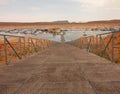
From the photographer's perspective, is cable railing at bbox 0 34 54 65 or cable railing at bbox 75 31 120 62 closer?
cable railing at bbox 0 34 54 65

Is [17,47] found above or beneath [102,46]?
beneath

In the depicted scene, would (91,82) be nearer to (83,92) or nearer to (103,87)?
(103,87)

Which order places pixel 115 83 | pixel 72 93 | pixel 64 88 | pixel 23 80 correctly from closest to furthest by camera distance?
1. pixel 72 93
2. pixel 64 88
3. pixel 115 83
4. pixel 23 80

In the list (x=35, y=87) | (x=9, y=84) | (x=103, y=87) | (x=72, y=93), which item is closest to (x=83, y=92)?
(x=72, y=93)

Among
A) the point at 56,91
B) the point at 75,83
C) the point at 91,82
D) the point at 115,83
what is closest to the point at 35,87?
the point at 56,91

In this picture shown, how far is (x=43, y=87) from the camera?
7312 millimetres

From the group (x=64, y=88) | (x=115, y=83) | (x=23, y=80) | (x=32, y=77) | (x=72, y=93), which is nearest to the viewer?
(x=72, y=93)

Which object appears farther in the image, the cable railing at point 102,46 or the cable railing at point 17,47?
the cable railing at point 102,46

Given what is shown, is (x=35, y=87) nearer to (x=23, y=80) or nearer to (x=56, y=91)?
(x=56, y=91)

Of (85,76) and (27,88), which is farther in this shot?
(85,76)

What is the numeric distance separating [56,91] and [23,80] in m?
1.90

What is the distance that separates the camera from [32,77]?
9.02m

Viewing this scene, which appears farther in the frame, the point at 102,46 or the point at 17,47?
the point at 17,47

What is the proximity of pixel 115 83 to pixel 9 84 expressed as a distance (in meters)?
2.96
